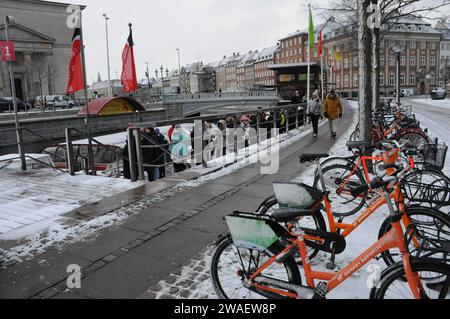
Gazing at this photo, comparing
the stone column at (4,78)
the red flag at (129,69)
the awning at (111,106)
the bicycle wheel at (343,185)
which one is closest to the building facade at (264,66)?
the stone column at (4,78)

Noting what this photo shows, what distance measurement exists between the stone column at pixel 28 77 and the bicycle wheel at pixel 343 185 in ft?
200

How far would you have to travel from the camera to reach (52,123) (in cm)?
2878

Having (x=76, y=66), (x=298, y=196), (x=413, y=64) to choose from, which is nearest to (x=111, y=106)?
(x=76, y=66)

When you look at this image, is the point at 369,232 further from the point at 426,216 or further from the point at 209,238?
the point at 209,238

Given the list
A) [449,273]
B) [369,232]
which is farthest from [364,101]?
[449,273]

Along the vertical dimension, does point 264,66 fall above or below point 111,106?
above

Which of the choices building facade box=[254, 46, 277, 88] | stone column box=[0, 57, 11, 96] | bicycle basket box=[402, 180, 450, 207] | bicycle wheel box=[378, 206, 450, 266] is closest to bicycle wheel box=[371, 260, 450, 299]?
bicycle wheel box=[378, 206, 450, 266]

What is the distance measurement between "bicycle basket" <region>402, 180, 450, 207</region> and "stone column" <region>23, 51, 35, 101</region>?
62113 millimetres

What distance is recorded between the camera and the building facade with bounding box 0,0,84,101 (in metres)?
58.7

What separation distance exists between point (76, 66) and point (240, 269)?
10350 mm

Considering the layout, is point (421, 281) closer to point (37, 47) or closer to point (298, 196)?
point (298, 196)

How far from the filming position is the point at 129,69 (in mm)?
16250

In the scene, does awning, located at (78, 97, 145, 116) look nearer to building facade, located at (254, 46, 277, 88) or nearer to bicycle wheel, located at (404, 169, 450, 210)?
bicycle wheel, located at (404, 169, 450, 210)

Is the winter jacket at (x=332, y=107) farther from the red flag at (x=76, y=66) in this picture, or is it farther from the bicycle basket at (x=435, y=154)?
the red flag at (x=76, y=66)
